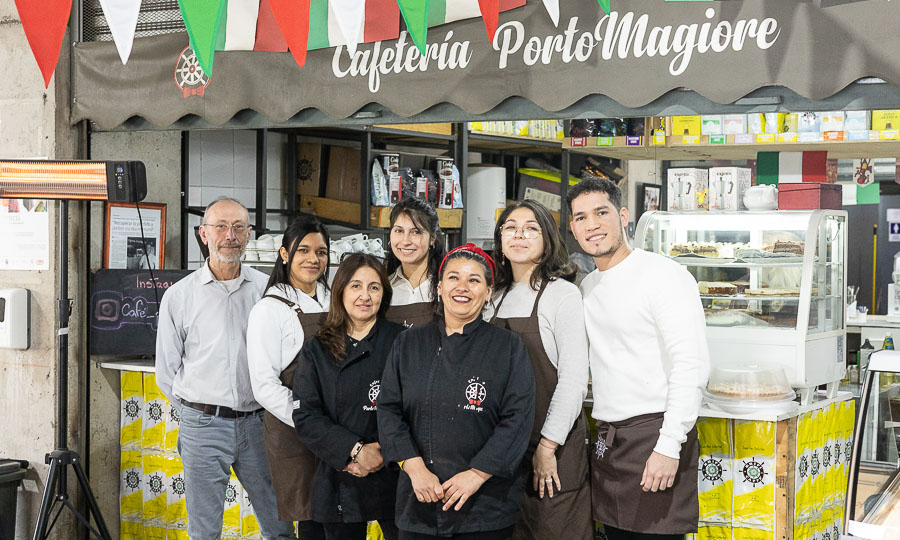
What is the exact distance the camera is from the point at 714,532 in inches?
146

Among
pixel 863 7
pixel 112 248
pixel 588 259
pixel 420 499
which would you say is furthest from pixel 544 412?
pixel 588 259

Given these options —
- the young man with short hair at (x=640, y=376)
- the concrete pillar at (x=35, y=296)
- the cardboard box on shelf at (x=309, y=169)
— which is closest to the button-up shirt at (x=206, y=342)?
the concrete pillar at (x=35, y=296)

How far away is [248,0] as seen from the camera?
169 inches

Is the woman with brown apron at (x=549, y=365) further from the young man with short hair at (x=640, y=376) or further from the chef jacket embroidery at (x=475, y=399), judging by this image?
the chef jacket embroidery at (x=475, y=399)

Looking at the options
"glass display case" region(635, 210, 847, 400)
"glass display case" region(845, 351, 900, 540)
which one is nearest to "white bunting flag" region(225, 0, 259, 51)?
"glass display case" region(635, 210, 847, 400)

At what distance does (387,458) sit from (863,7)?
2184 mm

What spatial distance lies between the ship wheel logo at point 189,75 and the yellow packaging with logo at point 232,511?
6.10ft

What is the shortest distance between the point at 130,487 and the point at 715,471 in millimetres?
3042

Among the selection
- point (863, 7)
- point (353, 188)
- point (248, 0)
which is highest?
point (248, 0)

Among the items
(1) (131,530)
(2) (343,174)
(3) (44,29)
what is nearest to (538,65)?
(3) (44,29)

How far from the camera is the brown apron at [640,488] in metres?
3.22

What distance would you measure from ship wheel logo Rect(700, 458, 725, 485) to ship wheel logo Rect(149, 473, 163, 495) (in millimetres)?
2774

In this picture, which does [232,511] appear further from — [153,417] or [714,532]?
[714,532]

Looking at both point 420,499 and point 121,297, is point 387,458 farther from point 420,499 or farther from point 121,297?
point 121,297
